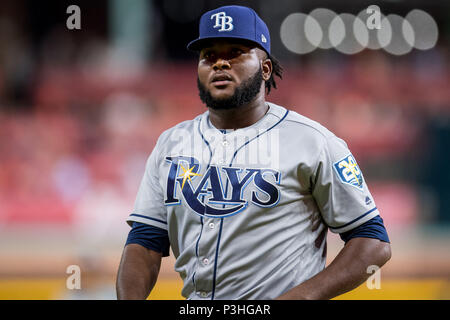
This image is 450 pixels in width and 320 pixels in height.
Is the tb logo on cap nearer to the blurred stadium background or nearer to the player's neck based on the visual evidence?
the player's neck

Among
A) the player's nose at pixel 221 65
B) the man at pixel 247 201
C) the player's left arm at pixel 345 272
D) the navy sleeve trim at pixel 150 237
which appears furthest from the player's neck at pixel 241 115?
the player's left arm at pixel 345 272

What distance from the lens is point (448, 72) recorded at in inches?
490

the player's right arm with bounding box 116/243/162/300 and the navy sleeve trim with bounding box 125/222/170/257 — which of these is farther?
the navy sleeve trim with bounding box 125/222/170/257

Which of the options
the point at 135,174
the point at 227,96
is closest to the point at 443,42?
the point at 135,174

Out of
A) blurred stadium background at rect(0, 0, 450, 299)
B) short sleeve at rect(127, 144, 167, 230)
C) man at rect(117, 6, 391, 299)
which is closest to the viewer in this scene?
man at rect(117, 6, 391, 299)

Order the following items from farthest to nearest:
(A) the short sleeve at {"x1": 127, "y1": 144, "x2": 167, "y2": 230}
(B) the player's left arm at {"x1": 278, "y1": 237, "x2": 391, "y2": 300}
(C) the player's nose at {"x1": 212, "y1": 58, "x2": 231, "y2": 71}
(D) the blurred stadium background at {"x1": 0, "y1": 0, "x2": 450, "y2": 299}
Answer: (D) the blurred stadium background at {"x1": 0, "y1": 0, "x2": 450, "y2": 299} < (A) the short sleeve at {"x1": 127, "y1": 144, "x2": 167, "y2": 230} < (C) the player's nose at {"x1": 212, "y1": 58, "x2": 231, "y2": 71} < (B) the player's left arm at {"x1": 278, "y1": 237, "x2": 391, "y2": 300}

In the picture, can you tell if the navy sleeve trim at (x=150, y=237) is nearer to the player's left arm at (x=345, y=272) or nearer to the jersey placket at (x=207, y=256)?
the jersey placket at (x=207, y=256)

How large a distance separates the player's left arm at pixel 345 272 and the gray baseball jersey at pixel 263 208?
90 mm

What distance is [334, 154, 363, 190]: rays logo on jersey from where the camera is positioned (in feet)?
5.87

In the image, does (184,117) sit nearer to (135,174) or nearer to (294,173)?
(135,174)

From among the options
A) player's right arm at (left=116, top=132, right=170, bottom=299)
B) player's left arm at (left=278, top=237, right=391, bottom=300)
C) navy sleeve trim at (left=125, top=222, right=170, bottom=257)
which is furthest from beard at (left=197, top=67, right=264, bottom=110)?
player's left arm at (left=278, top=237, right=391, bottom=300)

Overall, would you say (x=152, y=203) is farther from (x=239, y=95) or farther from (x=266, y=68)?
(x=266, y=68)

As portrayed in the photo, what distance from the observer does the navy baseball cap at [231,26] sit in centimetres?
190

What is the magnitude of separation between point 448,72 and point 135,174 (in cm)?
769
